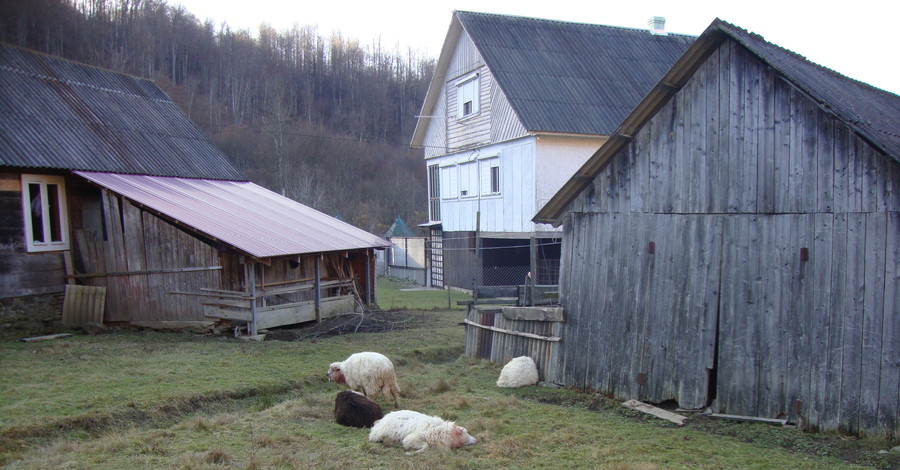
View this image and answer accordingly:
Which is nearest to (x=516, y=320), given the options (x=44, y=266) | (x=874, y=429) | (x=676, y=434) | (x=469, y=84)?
(x=676, y=434)

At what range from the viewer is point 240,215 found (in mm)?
18891

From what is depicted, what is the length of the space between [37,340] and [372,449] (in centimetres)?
1101

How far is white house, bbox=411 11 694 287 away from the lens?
2366cm

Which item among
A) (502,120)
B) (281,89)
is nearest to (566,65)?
(502,120)

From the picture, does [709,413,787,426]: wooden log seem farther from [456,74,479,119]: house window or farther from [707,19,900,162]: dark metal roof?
[456,74,479,119]: house window

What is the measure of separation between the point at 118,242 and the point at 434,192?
1734 cm

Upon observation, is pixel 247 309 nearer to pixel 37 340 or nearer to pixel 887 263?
pixel 37 340

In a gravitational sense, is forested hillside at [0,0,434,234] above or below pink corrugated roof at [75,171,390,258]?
above

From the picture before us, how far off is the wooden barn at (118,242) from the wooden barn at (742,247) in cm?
847

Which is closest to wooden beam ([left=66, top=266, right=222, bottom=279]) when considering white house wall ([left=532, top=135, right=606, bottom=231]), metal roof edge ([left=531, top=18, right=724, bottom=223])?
metal roof edge ([left=531, top=18, right=724, bottom=223])

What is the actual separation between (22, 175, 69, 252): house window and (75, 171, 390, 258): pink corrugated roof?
85cm

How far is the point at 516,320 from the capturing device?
13.2 metres

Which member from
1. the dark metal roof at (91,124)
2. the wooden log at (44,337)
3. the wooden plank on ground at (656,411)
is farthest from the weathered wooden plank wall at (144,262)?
the wooden plank on ground at (656,411)

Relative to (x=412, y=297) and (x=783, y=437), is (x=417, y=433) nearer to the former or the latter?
(x=783, y=437)
